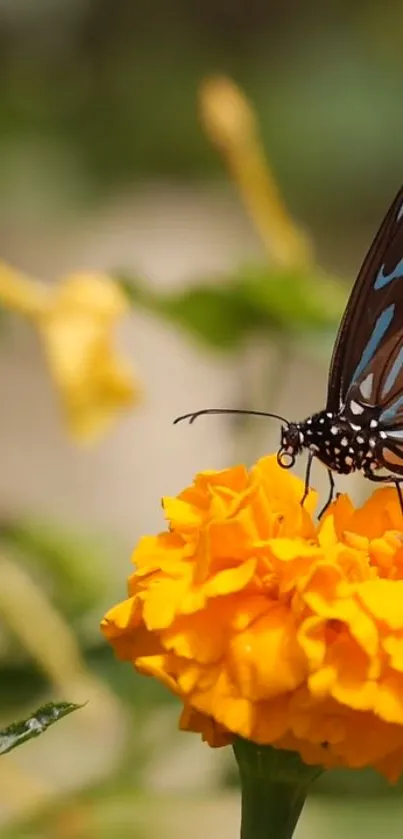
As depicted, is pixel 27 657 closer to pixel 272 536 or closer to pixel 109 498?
pixel 272 536

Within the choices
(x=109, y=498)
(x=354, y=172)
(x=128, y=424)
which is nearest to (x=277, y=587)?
(x=109, y=498)

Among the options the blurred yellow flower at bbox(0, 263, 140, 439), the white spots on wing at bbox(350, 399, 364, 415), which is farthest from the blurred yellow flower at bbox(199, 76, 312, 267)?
the white spots on wing at bbox(350, 399, 364, 415)

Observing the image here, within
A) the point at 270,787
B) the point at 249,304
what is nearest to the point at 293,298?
the point at 249,304

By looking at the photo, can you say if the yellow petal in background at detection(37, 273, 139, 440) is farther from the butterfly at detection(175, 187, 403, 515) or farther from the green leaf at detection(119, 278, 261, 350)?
the butterfly at detection(175, 187, 403, 515)

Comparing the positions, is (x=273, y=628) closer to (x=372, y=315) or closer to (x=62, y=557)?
(x=372, y=315)

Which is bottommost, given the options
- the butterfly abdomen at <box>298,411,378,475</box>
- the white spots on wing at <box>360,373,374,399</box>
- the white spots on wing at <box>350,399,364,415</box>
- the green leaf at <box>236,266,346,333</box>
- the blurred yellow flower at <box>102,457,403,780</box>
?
the blurred yellow flower at <box>102,457,403,780</box>

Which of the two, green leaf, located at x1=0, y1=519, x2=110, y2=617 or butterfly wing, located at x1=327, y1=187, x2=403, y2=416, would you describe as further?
green leaf, located at x1=0, y1=519, x2=110, y2=617

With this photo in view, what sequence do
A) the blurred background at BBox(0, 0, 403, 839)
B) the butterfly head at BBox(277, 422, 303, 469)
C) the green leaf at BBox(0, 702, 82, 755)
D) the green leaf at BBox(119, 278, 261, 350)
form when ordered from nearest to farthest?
the green leaf at BBox(0, 702, 82, 755) → the butterfly head at BBox(277, 422, 303, 469) → the blurred background at BBox(0, 0, 403, 839) → the green leaf at BBox(119, 278, 261, 350)
